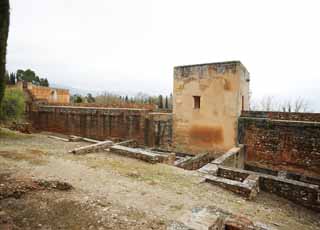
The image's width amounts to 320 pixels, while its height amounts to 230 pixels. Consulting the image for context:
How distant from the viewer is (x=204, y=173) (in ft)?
19.3

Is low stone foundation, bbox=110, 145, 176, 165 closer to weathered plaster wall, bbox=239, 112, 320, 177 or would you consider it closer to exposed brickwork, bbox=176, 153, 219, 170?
exposed brickwork, bbox=176, 153, 219, 170

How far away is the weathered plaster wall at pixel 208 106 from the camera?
9055mm

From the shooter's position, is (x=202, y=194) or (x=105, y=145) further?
(x=105, y=145)

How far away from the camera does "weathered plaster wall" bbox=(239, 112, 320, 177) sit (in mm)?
7418

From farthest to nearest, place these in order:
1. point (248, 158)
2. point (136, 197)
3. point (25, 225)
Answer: point (248, 158)
point (136, 197)
point (25, 225)

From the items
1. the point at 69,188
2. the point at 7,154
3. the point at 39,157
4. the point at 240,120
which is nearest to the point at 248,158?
the point at 240,120

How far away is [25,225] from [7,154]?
458cm

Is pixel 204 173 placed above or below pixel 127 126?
below

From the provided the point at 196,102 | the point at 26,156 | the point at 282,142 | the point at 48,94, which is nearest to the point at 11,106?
the point at 26,156

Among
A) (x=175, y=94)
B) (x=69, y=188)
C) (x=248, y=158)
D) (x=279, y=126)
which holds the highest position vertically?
(x=175, y=94)

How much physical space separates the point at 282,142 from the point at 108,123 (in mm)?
8796

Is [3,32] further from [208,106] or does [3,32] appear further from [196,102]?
[196,102]

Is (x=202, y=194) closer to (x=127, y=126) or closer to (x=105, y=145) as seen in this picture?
(x=105, y=145)

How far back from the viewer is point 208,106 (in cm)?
961
